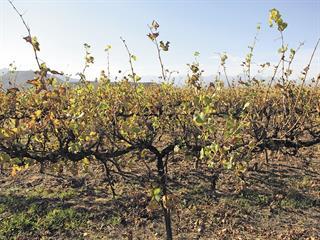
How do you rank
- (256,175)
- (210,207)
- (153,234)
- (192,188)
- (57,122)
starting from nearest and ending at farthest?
(57,122), (153,234), (210,207), (192,188), (256,175)

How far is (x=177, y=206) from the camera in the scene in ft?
24.7

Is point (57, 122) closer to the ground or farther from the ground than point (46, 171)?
Result: farther from the ground

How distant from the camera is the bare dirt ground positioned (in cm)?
Answer: 716

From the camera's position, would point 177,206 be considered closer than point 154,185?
No

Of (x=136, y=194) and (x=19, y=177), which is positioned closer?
(x=136, y=194)

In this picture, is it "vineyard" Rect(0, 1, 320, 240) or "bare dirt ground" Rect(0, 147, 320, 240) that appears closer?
"vineyard" Rect(0, 1, 320, 240)

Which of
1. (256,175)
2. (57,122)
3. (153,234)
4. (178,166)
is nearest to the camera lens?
(57,122)

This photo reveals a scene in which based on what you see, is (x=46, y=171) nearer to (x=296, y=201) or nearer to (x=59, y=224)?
(x=59, y=224)

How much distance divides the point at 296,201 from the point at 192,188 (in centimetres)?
244

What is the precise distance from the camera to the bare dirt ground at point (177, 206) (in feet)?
23.5

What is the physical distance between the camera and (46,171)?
1060cm

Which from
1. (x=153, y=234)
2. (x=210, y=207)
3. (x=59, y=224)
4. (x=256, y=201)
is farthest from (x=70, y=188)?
(x=256, y=201)

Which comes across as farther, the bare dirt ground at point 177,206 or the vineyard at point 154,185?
the bare dirt ground at point 177,206

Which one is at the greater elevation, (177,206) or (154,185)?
(154,185)
